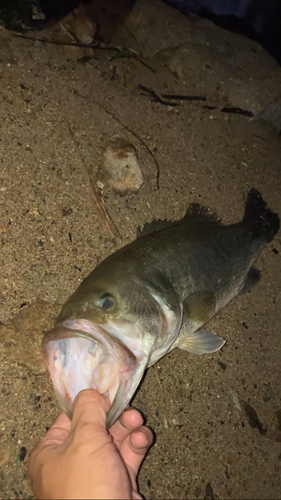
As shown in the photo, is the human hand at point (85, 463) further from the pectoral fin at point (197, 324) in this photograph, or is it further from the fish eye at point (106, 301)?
the pectoral fin at point (197, 324)

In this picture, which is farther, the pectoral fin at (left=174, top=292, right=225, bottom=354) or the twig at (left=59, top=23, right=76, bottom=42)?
the twig at (left=59, top=23, right=76, bottom=42)

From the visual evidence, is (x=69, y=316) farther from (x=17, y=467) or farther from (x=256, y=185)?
(x=256, y=185)

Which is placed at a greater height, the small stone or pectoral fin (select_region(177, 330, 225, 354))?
the small stone

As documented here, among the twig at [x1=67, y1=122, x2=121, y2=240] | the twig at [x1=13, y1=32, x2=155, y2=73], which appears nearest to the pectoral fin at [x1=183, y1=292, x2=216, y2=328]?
the twig at [x1=67, y1=122, x2=121, y2=240]

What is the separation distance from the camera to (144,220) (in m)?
3.50

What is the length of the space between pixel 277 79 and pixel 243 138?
1136mm

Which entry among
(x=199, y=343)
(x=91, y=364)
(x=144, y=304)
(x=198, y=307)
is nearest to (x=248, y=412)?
(x=199, y=343)

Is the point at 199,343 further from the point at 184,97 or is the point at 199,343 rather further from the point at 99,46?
the point at 99,46

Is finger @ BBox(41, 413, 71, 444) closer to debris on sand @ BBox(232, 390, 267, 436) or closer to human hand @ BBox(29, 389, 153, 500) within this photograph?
human hand @ BBox(29, 389, 153, 500)

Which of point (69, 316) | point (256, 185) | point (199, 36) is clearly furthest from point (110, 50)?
point (69, 316)

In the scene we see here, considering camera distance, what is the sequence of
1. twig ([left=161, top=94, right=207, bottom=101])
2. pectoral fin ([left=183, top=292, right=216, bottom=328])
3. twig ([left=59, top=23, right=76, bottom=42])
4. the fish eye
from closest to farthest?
the fish eye → pectoral fin ([left=183, top=292, right=216, bottom=328]) → twig ([left=59, top=23, right=76, bottom=42]) → twig ([left=161, top=94, right=207, bottom=101])

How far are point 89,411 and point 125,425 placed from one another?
0.54 metres

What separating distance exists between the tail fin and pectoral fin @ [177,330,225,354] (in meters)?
1.18

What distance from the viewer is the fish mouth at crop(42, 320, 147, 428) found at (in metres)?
2.05
